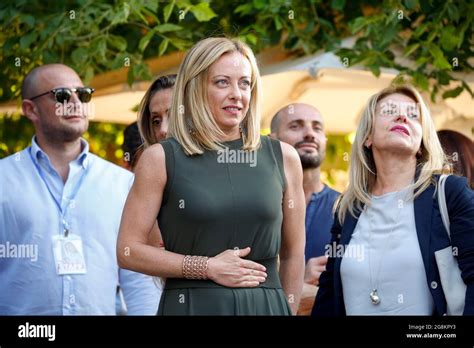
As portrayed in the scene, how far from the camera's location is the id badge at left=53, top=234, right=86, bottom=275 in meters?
5.89

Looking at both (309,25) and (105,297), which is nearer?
(105,297)

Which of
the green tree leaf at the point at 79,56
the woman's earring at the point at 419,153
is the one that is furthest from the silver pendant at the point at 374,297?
the green tree leaf at the point at 79,56

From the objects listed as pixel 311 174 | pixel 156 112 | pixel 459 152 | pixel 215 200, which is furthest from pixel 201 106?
pixel 311 174

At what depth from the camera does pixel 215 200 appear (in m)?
4.34

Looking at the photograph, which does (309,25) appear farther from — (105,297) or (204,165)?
(204,165)

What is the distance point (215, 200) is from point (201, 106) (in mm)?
406

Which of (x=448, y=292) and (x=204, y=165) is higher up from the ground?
(x=204, y=165)

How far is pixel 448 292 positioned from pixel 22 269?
2166 millimetres

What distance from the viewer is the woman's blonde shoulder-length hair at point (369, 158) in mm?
5047

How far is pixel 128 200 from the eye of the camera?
449cm

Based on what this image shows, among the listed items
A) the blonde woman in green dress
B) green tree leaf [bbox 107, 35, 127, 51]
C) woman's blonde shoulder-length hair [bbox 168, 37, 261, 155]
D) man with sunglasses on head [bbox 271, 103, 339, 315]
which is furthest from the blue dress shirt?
green tree leaf [bbox 107, 35, 127, 51]

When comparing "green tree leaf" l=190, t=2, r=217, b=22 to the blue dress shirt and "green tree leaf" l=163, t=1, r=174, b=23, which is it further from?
the blue dress shirt

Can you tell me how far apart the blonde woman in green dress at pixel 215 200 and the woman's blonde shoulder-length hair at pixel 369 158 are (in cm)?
55
